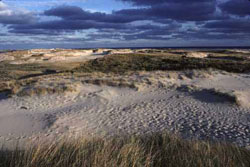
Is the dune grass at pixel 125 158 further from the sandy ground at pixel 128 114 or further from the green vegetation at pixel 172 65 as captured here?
the green vegetation at pixel 172 65

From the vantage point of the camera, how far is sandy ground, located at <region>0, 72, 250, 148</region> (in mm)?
9703

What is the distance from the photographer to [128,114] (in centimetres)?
1234

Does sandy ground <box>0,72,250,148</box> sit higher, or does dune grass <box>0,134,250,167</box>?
dune grass <box>0,134,250,167</box>

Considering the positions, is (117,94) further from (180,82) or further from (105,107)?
(180,82)

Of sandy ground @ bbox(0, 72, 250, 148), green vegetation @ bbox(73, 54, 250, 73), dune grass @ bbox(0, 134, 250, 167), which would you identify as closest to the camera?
dune grass @ bbox(0, 134, 250, 167)

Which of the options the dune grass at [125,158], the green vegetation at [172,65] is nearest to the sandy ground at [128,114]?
the dune grass at [125,158]

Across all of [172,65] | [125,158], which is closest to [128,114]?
[125,158]

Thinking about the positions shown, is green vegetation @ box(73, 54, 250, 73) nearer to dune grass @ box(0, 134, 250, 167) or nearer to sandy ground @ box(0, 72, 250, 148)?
sandy ground @ box(0, 72, 250, 148)

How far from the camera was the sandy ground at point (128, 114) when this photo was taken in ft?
31.8

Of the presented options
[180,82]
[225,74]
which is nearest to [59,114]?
[180,82]

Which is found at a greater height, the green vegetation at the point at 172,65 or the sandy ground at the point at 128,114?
the green vegetation at the point at 172,65

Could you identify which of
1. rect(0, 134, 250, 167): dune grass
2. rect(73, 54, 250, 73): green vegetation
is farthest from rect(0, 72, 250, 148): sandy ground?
rect(73, 54, 250, 73): green vegetation

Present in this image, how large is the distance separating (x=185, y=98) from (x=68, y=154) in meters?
11.6

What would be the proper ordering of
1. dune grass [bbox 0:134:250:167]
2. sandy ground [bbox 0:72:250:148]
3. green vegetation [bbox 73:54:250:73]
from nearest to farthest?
1. dune grass [bbox 0:134:250:167]
2. sandy ground [bbox 0:72:250:148]
3. green vegetation [bbox 73:54:250:73]
